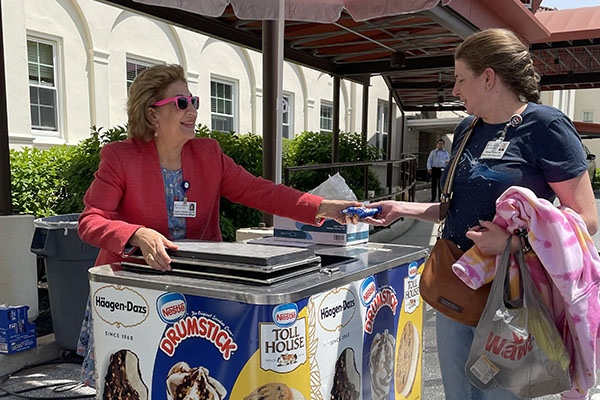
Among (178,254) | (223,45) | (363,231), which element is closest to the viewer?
(178,254)

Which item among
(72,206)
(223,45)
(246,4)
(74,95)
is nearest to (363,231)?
(246,4)

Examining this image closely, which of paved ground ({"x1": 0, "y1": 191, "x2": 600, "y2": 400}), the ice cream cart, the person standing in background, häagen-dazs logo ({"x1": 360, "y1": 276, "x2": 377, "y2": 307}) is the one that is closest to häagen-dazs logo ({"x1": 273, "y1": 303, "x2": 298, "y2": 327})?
the ice cream cart

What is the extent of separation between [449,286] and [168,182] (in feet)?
4.13

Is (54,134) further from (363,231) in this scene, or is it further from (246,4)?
(363,231)

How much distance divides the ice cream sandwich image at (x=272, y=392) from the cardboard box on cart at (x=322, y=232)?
38.9 inches

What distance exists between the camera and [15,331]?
352 centimetres

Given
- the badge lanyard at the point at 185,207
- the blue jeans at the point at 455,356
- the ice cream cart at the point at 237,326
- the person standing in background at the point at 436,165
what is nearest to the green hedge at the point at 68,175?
the badge lanyard at the point at 185,207

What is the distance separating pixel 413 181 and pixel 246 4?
22.6 ft

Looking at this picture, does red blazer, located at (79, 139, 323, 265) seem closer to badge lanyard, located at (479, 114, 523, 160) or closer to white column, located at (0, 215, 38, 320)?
badge lanyard, located at (479, 114, 523, 160)

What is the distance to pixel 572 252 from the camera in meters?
1.60

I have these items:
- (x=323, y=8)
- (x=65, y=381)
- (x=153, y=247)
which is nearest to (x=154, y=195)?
(x=153, y=247)

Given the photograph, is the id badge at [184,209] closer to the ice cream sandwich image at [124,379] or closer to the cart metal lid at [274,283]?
the cart metal lid at [274,283]

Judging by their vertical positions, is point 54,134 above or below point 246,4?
below

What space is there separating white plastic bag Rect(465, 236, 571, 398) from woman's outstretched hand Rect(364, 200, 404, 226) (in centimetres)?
70
